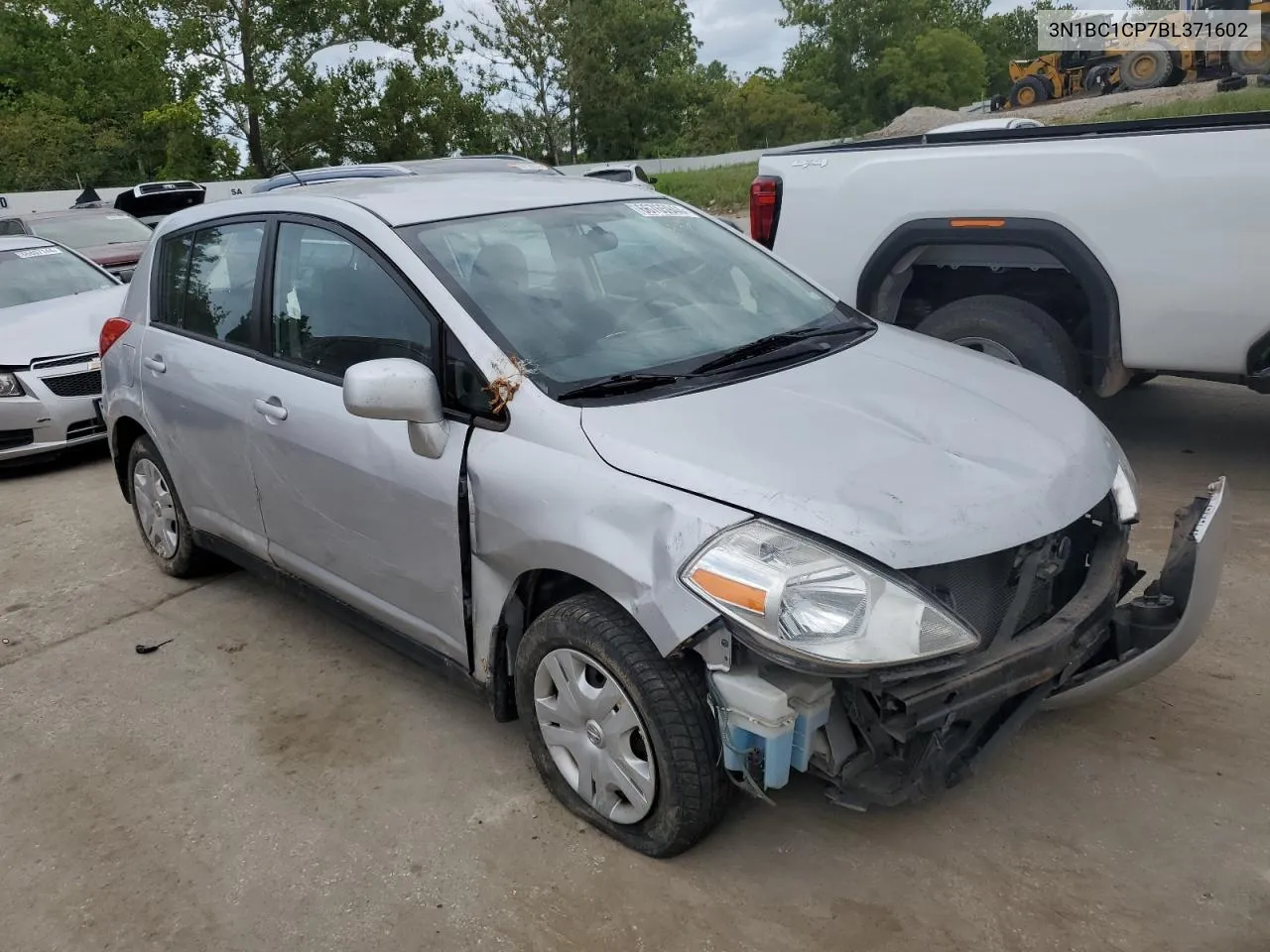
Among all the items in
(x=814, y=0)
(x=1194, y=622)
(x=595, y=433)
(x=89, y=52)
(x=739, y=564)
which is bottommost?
(x=1194, y=622)

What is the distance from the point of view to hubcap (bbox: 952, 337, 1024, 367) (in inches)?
206

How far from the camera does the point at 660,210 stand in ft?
12.8

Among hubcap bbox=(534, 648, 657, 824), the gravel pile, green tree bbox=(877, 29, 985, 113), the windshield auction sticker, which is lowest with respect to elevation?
hubcap bbox=(534, 648, 657, 824)

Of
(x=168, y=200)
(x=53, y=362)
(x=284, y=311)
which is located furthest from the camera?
(x=168, y=200)

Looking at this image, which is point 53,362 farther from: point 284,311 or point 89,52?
point 89,52

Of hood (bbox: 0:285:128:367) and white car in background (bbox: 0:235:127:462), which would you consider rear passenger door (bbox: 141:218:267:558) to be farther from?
hood (bbox: 0:285:128:367)

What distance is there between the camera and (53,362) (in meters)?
6.98

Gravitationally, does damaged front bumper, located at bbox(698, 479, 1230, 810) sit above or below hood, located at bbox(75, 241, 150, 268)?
below

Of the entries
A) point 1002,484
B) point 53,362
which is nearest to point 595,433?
point 1002,484

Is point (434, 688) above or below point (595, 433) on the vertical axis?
below

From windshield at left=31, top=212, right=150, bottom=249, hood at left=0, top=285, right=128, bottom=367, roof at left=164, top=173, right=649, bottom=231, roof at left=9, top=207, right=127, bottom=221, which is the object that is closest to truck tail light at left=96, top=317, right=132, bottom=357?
roof at left=164, top=173, right=649, bottom=231

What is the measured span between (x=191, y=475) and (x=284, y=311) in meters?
1.03

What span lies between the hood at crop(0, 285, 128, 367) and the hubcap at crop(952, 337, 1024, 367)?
528cm

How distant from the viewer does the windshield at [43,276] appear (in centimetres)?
799
